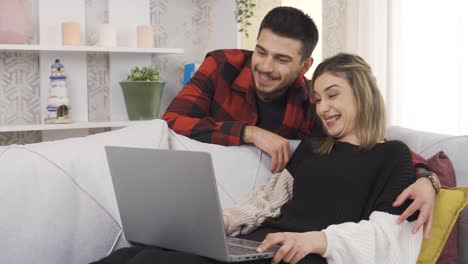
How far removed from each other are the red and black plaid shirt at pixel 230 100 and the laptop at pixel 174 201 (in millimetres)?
660

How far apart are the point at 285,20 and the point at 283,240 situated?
1.02 meters

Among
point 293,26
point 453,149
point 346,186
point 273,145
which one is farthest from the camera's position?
point 293,26

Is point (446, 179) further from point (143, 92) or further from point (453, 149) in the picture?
point (143, 92)

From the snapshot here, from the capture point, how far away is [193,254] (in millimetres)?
1476

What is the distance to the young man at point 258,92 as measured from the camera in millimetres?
2162

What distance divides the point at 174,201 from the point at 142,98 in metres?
1.76

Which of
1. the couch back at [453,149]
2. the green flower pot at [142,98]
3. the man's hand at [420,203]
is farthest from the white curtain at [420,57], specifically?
the man's hand at [420,203]

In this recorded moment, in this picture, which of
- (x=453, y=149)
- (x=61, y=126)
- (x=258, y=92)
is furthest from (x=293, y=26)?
(x=61, y=126)

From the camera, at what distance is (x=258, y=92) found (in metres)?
2.27

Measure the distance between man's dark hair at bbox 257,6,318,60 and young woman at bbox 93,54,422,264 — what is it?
15.8 inches

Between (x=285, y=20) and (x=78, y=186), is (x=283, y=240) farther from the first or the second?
(x=285, y=20)

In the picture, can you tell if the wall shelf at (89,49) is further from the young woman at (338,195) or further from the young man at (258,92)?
the young woman at (338,195)

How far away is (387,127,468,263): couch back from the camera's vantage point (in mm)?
1692

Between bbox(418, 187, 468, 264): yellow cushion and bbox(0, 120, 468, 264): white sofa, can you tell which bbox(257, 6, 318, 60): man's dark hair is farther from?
bbox(418, 187, 468, 264): yellow cushion
